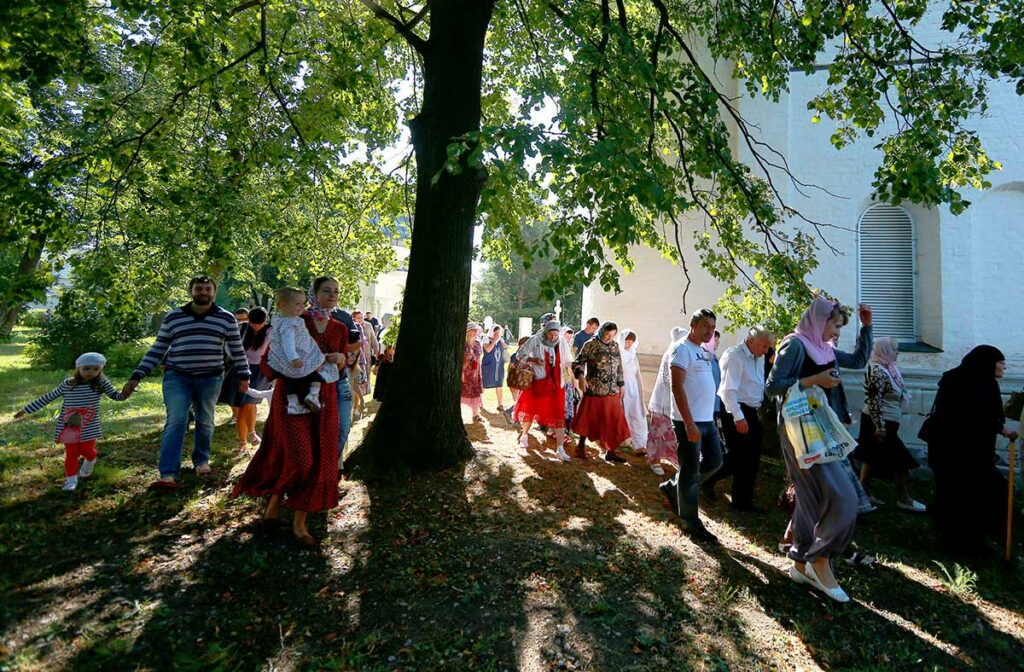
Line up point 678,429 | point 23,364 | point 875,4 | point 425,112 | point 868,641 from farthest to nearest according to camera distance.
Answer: point 23,364 → point 875,4 → point 425,112 → point 678,429 → point 868,641

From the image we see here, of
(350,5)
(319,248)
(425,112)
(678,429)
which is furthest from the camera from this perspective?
(319,248)

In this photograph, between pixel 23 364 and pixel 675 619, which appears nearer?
pixel 675 619

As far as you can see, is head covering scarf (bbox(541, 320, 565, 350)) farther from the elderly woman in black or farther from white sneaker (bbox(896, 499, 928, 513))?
white sneaker (bbox(896, 499, 928, 513))

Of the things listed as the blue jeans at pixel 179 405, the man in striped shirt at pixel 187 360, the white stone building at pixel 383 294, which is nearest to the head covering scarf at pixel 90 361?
the man in striped shirt at pixel 187 360

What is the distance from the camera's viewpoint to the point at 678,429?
15.9 feet

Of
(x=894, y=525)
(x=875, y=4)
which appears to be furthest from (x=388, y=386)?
(x=875, y=4)

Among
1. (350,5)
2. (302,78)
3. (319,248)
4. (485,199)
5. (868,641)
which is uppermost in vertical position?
(350,5)

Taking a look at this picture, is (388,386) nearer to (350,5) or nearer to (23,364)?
(350,5)

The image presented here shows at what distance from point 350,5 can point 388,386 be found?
20.1 feet

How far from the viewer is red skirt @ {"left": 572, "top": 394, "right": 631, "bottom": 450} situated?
7535mm

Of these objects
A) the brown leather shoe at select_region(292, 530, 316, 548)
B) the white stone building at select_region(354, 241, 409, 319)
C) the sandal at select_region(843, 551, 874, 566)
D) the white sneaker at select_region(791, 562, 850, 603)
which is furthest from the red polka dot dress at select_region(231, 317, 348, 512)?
the white stone building at select_region(354, 241, 409, 319)

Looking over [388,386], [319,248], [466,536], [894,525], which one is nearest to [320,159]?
[319,248]

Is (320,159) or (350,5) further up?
(350,5)

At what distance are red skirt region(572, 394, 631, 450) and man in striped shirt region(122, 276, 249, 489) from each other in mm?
4364
